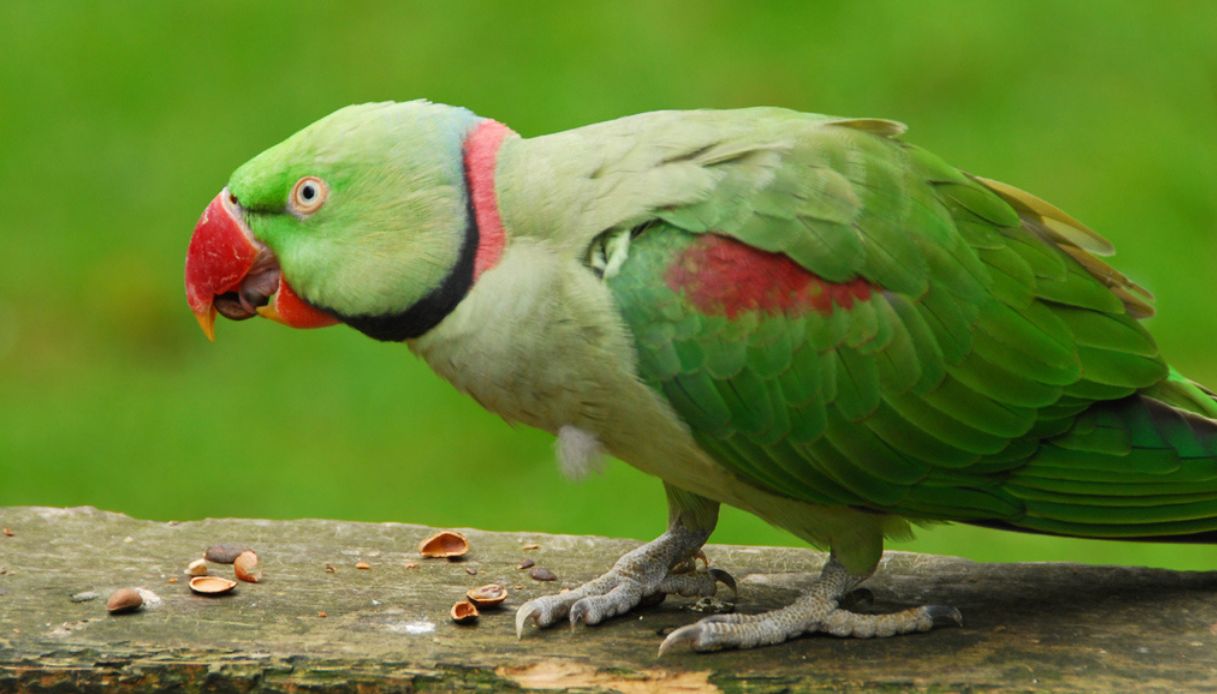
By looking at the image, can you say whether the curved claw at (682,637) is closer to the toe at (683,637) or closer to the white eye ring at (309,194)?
the toe at (683,637)

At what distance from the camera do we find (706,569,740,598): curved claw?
4.32 metres

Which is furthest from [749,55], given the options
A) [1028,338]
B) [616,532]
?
[1028,338]

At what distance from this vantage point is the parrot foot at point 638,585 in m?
4.06

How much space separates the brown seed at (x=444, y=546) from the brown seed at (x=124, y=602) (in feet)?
2.85

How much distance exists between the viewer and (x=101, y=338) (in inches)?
313

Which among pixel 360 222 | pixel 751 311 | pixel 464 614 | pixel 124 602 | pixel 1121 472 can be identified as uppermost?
pixel 360 222

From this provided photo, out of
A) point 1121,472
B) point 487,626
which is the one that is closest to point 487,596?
point 487,626

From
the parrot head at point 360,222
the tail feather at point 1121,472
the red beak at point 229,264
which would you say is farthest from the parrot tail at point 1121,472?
the red beak at point 229,264

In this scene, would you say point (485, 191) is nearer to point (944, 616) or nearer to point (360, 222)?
point (360, 222)

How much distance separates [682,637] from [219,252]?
142 centimetres

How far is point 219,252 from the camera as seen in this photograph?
3904 millimetres

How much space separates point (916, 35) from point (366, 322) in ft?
18.5

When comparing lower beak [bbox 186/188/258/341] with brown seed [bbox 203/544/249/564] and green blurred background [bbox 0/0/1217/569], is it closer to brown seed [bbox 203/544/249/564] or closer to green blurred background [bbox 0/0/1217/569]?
brown seed [bbox 203/544/249/564]

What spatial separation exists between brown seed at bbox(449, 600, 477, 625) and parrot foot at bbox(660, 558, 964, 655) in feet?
1.63
